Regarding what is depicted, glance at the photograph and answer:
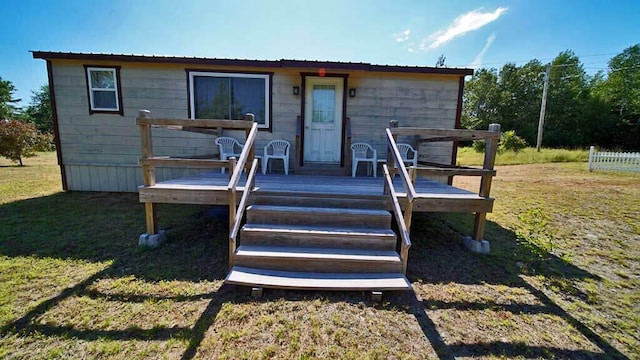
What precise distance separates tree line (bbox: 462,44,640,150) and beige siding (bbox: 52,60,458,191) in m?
27.2

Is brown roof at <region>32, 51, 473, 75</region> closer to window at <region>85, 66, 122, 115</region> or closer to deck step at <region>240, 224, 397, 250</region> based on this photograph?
window at <region>85, 66, 122, 115</region>

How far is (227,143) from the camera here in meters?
5.89

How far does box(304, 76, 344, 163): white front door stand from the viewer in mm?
5930

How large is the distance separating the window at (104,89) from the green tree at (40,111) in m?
31.6

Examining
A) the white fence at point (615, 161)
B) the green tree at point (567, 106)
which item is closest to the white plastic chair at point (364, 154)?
the white fence at point (615, 161)

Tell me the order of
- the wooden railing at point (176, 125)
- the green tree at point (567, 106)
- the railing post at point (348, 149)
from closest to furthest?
the wooden railing at point (176, 125), the railing post at point (348, 149), the green tree at point (567, 106)

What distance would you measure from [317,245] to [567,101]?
38.1m

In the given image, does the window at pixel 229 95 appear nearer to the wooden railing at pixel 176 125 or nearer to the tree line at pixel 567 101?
the wooden railing at pixel 176 125

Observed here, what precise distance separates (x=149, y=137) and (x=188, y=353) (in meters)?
2.63

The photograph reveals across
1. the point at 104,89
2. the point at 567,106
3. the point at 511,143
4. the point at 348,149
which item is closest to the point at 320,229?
the point at 348,149

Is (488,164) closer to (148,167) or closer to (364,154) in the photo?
(364,154)

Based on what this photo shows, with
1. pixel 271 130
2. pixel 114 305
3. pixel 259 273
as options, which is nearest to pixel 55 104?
pixel 271 130

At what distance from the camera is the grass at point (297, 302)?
190 cm

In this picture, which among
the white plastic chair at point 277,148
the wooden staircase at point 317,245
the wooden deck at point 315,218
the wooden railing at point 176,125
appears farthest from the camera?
the white plastic chair at point 277,148
